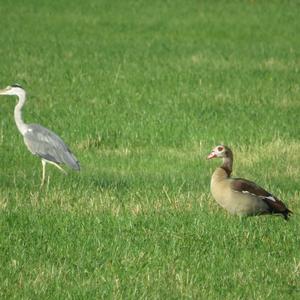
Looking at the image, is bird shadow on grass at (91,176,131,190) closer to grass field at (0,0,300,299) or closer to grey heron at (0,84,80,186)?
grass field at (0,0,300,299)

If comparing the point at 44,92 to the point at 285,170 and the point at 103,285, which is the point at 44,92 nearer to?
the point at 285,170

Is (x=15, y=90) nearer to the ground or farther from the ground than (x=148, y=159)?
farther from the ground

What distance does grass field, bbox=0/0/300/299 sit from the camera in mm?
7973

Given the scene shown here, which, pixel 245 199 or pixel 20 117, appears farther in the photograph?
pixel 20 117

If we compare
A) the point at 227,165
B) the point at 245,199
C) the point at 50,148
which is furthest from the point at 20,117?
the point at 245,199

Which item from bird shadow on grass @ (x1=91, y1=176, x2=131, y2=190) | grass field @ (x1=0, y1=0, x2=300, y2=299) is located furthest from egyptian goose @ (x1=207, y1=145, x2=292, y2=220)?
bird shadow on grass @ (x1=91, y1=176, x2=131, y2=190)

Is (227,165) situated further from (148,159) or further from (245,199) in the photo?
(148,159)

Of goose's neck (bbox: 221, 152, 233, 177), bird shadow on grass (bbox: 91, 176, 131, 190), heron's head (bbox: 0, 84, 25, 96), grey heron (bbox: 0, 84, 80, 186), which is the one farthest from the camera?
Answer: heron's head (bbox: 0, 84, 25, 96)

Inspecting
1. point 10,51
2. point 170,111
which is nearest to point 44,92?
point 170,111

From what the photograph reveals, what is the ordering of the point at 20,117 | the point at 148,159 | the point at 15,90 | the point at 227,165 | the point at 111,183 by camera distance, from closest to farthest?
the point at 227,165
the point at 111,183
the point at 20,117
the point at 15,90
the point at 148,159

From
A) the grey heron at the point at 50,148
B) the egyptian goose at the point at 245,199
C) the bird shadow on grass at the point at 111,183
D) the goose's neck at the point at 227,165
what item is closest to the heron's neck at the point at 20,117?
the grey heron at the point at 50,148

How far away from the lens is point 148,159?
535 inches

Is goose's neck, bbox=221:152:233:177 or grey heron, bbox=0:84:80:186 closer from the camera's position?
goose's neck, bbox=221:152:233:177

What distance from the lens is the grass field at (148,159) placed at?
7.97 meters
